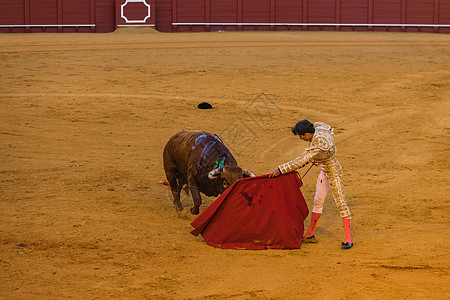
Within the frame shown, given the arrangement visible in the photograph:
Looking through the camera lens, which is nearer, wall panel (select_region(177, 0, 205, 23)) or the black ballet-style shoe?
the black ballet-style shoe

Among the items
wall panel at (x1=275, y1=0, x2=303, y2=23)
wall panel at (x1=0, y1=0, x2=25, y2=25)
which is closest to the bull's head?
wall panel at (x1=0, y1=0, x2=25, y2=25)

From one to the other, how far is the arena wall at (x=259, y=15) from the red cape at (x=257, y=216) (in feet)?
62.2

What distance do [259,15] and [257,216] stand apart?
65.3ft

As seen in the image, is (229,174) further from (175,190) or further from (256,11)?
(256,11)

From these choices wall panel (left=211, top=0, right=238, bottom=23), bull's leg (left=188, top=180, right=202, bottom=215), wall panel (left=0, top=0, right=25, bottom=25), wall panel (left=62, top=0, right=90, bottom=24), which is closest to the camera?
bull's leg (left=188, top=180, right=202, bottom=215)

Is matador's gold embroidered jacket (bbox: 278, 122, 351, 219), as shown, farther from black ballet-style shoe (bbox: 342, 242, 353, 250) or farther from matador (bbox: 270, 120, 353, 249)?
black ballet-style shoe (bbox: 342, 242, 353, 250)

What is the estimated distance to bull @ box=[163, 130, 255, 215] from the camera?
6.91 m

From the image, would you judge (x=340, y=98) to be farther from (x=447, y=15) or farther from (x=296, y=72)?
(x=447, y=15)

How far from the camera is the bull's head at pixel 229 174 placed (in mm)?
6777

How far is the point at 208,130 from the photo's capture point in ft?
38.6

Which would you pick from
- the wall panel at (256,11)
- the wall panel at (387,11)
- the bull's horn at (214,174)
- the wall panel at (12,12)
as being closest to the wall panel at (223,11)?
the wall panel at (256,11)

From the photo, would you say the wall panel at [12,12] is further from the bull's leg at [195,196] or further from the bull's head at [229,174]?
the bull's head at [229,174]

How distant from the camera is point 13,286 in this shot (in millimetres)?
5387

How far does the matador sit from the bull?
72cm
